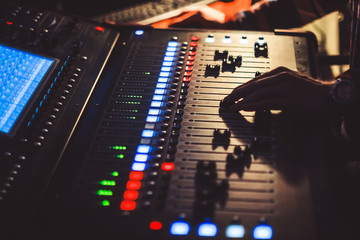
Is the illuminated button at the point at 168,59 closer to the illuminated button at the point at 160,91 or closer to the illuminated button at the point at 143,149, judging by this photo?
the illuminated button at the point at 160,91

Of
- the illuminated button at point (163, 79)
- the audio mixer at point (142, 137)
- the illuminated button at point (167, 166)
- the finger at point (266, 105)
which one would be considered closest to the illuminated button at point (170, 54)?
the audio mixer at point (142, 137)

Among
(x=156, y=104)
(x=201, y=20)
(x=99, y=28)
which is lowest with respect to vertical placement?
(x=156, y=104)

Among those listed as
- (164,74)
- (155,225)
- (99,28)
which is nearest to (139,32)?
(99,28)

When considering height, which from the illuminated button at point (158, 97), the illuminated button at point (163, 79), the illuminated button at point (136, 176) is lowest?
the illuminated button at point (136, 176)

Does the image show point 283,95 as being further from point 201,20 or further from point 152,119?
point 201,20

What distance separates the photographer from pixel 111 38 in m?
1.17

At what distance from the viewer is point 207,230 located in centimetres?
67

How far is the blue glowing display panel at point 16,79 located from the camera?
34.1 inches

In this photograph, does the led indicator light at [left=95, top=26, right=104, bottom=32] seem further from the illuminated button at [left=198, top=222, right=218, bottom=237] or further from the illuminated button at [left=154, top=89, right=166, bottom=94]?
the illuminated button at [left=198, top=222, right=218, bottom=237]

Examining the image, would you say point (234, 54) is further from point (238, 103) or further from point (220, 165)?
point (220, 165)

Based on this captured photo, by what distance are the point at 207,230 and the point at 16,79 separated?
655 millimetres

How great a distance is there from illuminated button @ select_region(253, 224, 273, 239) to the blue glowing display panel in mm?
620

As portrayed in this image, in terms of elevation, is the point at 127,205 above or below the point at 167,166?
below

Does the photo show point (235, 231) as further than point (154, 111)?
No
